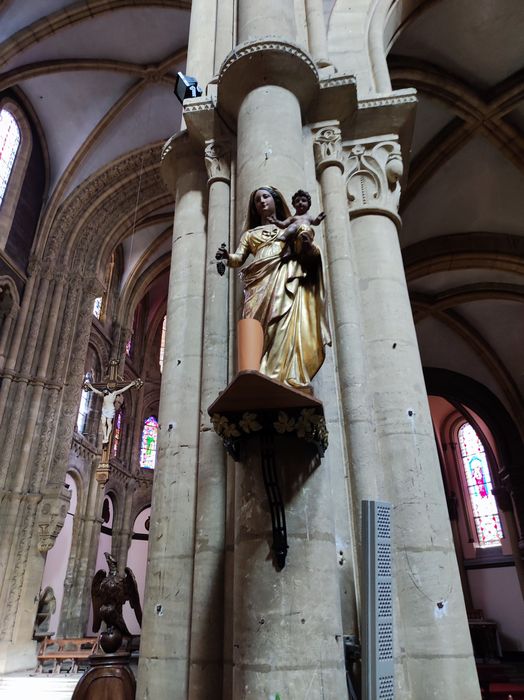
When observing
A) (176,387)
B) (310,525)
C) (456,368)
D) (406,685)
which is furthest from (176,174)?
(456,368)

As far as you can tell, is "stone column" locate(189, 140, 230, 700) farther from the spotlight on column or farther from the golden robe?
the spotlight on column

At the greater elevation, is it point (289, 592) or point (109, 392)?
point (109, 392)

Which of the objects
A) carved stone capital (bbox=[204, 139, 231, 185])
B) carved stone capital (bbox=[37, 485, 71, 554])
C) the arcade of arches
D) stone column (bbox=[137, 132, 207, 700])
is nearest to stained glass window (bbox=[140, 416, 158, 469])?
the arcade of arches

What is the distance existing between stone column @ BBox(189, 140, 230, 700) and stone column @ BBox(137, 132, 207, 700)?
170 millimetres

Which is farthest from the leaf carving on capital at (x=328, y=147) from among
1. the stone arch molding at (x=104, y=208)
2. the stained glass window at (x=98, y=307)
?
the stained glass window at (x=98, y=307)

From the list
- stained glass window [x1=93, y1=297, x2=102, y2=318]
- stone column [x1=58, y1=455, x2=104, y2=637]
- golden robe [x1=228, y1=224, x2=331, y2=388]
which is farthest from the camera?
stained glass window [x1=93, y1=297, x2=102, y2=318]

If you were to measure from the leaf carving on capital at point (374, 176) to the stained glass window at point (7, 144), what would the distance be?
11192 millimetres

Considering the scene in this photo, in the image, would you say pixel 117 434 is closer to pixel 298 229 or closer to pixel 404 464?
pixel 404 464

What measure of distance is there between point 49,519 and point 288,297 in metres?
10.1

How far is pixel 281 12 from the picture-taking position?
4.06 m

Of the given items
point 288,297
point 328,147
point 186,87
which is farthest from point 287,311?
point 186,87

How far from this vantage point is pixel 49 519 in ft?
34.8

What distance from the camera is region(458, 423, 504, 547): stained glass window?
1697cm

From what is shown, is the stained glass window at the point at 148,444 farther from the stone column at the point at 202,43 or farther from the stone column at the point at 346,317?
the stone column at the point at 346,317
